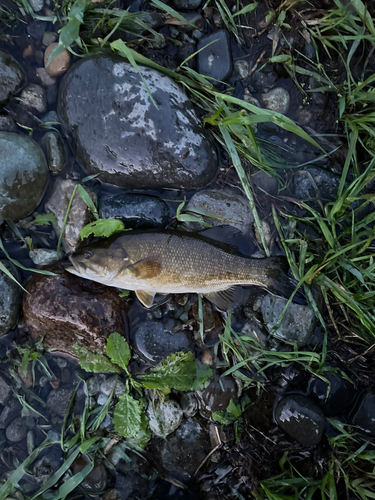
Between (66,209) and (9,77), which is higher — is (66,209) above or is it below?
below

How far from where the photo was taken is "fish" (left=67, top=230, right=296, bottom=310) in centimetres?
337

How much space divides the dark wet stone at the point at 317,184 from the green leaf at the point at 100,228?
213cm

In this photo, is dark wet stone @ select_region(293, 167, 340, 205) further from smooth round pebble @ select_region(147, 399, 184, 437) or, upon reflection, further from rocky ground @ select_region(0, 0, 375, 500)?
smooth round pebble @ select_region(147, 399, 184, 437)

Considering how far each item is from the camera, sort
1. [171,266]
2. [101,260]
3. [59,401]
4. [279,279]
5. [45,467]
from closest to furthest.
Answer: [101,260]
[171,266]
[279,279]
[45,467]
[59,401]

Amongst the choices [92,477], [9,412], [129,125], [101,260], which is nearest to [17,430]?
[9,412]

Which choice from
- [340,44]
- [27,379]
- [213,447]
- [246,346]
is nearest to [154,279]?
[246,346]

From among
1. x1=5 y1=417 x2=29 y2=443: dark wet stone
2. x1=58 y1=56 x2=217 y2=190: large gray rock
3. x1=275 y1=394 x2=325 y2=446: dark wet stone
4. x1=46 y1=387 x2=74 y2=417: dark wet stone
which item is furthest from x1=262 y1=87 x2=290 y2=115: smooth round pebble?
x1=5 y1=417 x2=29 y2=443: dark wet stone

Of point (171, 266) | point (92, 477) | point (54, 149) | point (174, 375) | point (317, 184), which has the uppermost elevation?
point (54, 149)

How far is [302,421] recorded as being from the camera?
3674mm

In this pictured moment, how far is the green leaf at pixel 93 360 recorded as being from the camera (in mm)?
3555

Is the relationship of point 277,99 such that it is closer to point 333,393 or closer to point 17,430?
point 333,393

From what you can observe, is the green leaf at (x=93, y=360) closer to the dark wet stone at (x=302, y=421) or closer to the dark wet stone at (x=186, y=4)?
the dark wet stone at (x=302, y=421)

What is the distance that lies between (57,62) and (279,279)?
3318 mm

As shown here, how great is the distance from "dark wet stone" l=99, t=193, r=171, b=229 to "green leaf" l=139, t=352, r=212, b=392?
4.77 ft
